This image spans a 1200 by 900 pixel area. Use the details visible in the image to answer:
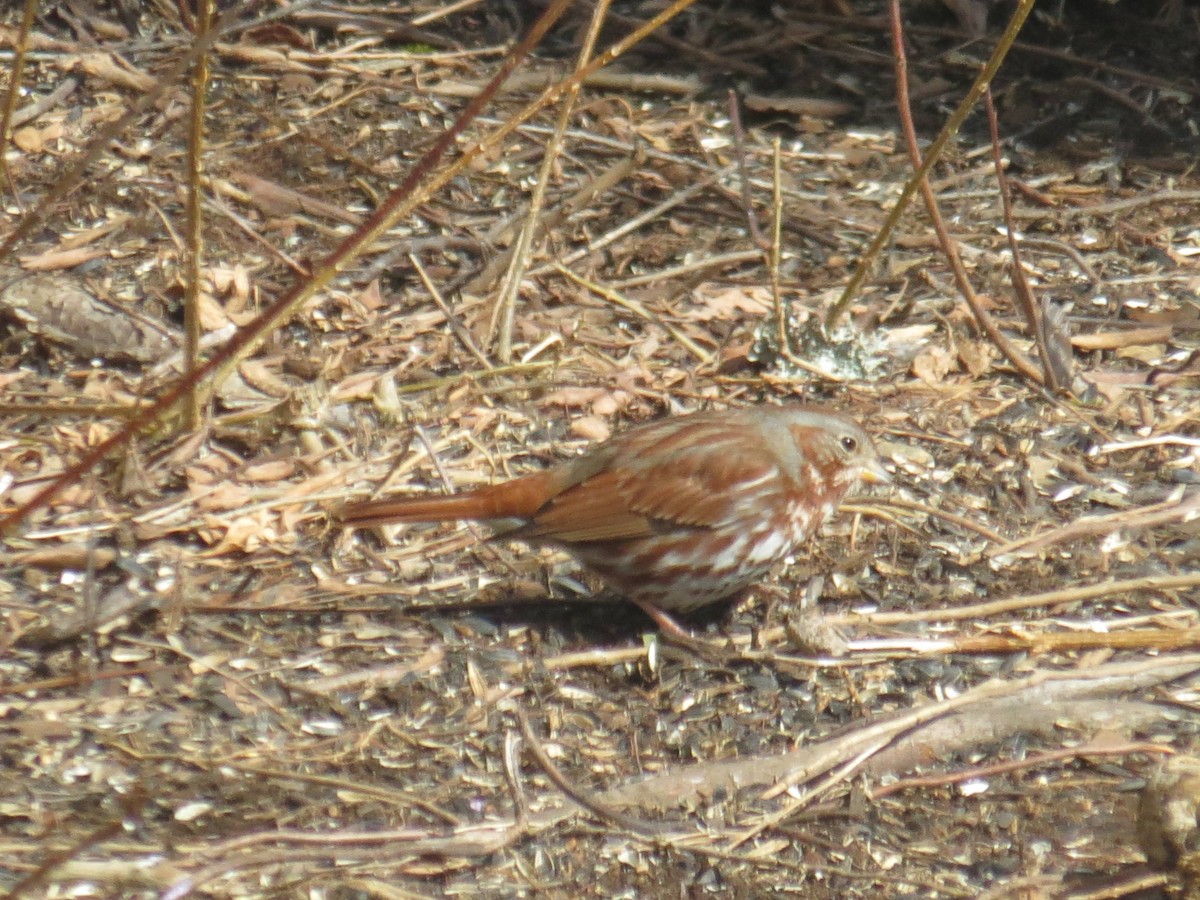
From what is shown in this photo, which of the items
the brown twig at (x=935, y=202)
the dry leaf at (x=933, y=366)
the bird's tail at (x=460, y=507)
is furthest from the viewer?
the dry leaf at (x=933, y=366)

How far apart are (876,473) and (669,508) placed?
726mm

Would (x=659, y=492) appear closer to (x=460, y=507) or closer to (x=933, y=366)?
(x=460, y=507)

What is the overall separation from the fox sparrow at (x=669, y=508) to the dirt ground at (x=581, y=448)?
0.68 ft

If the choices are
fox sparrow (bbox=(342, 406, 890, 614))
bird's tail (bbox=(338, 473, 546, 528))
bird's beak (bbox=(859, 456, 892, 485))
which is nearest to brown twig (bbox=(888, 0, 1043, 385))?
bird's beak (bbox=(859, 456, 892, 485))

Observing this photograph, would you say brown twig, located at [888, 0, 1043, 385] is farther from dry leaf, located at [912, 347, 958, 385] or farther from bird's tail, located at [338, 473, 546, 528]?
bird's tail, located at [338, 473, 546, 528]

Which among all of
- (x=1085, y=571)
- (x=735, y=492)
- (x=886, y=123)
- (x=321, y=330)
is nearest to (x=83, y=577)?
(x=321, y=330)

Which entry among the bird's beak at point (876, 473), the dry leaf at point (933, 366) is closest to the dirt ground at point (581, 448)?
the dry leaf at point (933, 366)

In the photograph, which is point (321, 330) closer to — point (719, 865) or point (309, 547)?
point (309, 547)

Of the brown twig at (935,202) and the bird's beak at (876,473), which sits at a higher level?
the brown twig at (935,202)

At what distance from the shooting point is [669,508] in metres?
4.87

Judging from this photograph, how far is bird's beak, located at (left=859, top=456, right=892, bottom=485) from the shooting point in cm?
514

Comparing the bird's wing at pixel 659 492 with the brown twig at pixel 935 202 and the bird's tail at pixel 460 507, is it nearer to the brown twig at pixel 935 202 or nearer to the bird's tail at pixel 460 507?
the bird's tail at pixel 460 507

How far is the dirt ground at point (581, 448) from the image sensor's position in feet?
13.3

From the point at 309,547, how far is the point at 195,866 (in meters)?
1.43
